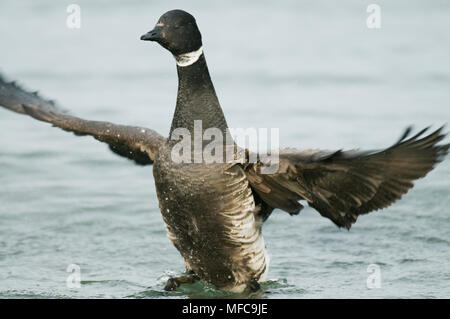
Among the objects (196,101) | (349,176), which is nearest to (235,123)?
(196,101)

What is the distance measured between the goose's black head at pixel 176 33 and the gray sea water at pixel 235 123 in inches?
91.6

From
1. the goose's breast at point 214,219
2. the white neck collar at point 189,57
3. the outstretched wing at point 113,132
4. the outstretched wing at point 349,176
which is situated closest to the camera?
the outstretched wing at point 349,176

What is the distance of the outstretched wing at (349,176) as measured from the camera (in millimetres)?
6938

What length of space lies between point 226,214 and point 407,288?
2000mm

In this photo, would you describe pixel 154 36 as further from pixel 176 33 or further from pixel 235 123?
pixel 235 123

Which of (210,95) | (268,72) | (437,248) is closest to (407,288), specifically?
(437,248)

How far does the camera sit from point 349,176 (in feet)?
23.8

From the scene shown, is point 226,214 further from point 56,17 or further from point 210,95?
point 56,17

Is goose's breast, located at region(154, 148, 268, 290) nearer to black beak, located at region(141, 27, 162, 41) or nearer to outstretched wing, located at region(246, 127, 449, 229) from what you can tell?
outstretched wing, located at region(246, 127, 449, 229)

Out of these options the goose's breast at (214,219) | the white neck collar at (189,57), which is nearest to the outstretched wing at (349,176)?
the goose's breast at (214,219)

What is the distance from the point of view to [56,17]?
61.0 ft

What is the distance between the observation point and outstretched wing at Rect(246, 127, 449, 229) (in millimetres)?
6938

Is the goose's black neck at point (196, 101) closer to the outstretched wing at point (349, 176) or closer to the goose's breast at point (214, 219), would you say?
the goose's breast at point (214, 219)

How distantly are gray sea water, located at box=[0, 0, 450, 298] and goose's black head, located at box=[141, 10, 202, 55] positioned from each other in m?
2.33
